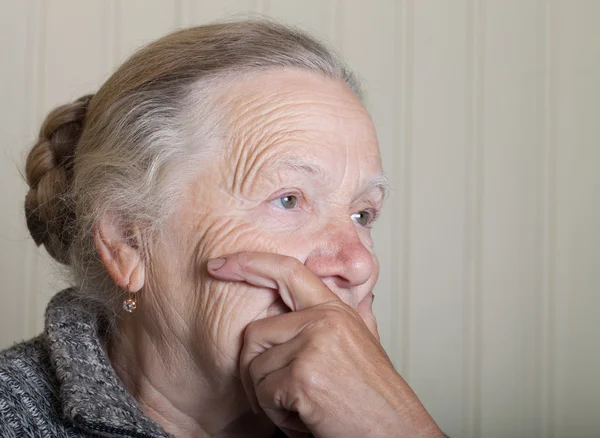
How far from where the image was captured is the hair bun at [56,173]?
5.58ft

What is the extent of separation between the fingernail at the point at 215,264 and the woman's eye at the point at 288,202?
15 centimetres

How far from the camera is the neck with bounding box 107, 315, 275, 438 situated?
1551mm

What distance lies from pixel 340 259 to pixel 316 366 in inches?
8.2

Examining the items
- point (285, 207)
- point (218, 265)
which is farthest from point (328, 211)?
point (218, 265)

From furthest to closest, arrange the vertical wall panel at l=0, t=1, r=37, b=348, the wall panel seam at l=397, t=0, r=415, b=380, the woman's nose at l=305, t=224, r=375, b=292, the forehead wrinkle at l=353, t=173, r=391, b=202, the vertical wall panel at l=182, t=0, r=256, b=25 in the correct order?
1. the wall panel seam at l=397, t=0, r=415, b=380
2. the vertical wall panel at l=182, t=0, r=256, b=25
3. the vertical wall panel at l=0, t=1, r=37, b=348
4. the forehead wrinkle at l=353, t=173, r=391, b=202
5. the woman's nose at l=305, t=224, r=375, b=292

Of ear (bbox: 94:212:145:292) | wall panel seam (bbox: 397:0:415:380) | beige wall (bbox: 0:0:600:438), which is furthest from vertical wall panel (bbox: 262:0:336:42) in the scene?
ear (bbox: 94:212:145:292)

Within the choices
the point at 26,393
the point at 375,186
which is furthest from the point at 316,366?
the point at 26,393

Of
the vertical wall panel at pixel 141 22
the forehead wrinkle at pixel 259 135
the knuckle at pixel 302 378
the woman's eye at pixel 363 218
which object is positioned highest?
the vertical wall panel at pixel 141 22

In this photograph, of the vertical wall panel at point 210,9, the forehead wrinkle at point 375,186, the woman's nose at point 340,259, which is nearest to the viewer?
the woman's nose at point 340,259

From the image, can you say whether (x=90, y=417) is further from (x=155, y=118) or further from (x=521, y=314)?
(x=521, y=314)

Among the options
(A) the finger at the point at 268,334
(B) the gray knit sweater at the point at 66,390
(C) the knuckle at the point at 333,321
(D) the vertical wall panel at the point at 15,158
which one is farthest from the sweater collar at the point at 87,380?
(D) the vertical wall panel at the point at 15,158

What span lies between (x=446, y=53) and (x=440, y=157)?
34cm

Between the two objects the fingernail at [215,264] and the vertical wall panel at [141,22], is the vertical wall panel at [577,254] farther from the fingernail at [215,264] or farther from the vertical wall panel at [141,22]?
the fingernail at [215,264]

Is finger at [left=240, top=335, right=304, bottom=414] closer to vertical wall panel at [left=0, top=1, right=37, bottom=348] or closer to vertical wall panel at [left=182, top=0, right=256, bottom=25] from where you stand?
vertical wall panel at [left=0, top=1, right=37, bottom=348]
